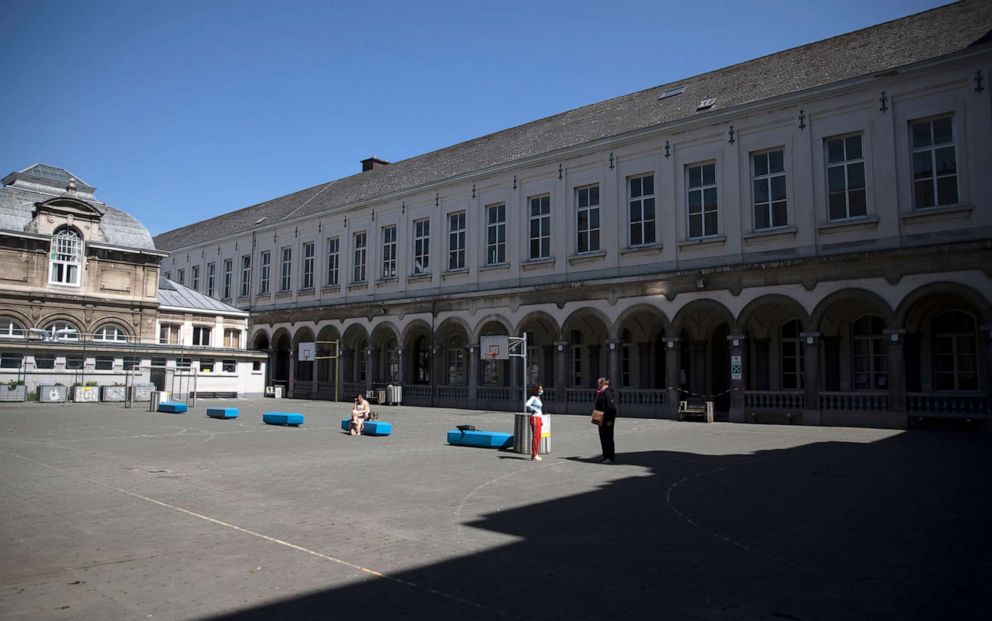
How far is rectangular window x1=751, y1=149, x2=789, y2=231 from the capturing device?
27297 mm

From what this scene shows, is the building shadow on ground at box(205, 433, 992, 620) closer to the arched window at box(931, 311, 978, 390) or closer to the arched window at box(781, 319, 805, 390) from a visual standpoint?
the arched window at box(931, 311, 978, 390)

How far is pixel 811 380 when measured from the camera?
25062mm

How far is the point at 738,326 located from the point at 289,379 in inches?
1222

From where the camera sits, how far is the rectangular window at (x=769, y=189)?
27.3 metres

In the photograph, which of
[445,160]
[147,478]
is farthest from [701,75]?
[147,478]

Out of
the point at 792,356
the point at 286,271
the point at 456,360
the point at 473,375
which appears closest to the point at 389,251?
the point at 456,360

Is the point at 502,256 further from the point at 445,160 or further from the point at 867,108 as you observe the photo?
the point at 867,108

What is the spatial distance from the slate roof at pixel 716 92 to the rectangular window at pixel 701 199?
2341mm

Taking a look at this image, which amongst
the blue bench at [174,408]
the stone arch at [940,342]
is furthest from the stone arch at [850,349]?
the blue bench at [174,408]

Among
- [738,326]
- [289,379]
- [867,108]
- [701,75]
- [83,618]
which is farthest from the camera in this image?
[289,379]

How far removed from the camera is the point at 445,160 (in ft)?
143

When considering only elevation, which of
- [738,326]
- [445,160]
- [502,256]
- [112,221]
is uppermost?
[445,160]

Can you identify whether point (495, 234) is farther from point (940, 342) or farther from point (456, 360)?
point (940, 342)

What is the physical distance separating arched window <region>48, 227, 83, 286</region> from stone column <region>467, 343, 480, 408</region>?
22.8 meters
